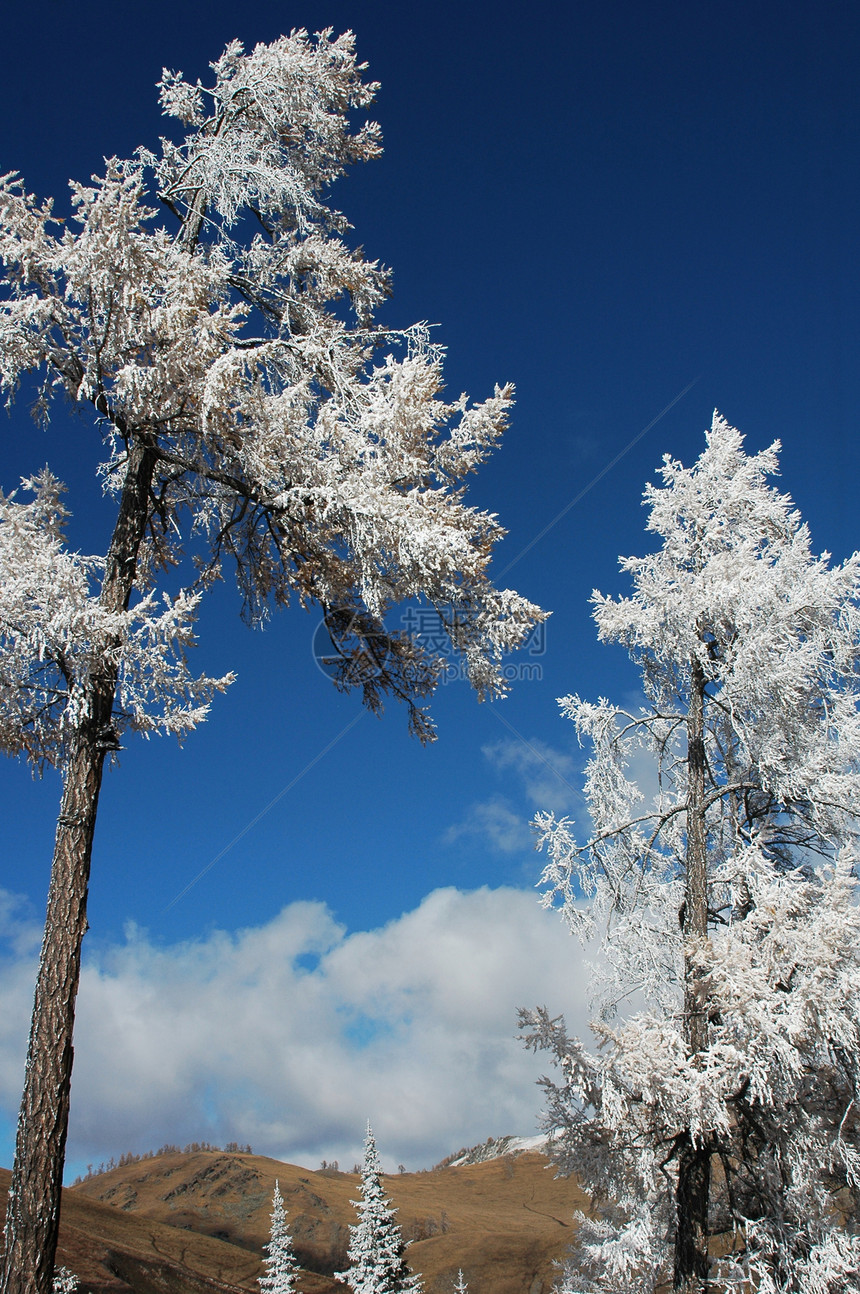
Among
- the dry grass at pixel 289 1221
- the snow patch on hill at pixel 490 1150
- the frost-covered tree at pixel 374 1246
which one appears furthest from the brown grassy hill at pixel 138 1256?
the snow patch on hill at pixel 490 1150

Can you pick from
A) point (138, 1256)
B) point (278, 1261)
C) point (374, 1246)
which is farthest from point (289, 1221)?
point (374, 1246)

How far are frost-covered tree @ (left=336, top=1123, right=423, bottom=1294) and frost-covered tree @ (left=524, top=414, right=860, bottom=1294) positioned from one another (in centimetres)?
1808

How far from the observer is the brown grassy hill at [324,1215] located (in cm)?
6178

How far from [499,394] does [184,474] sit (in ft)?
10.7

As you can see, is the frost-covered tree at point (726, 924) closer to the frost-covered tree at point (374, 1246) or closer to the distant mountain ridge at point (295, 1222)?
the frost-covered tree at point (374, 1246)

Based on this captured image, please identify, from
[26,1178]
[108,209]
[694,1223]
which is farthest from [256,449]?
[694,1223]

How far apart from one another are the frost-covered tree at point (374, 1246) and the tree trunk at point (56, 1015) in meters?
24.5

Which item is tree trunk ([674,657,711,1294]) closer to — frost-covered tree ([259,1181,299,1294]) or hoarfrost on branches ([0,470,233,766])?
hoarfrost on branches ([0,470,233,766])

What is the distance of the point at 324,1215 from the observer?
8462 centimetres

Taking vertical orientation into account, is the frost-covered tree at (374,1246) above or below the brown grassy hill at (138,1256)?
above

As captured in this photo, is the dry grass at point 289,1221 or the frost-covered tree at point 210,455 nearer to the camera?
the frost-covered tree at point 210,455

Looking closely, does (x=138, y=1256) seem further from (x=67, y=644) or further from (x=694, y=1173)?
(x=67, y=644)

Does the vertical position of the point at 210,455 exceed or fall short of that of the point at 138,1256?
it exceeds it

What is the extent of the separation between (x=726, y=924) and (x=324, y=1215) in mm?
94390
